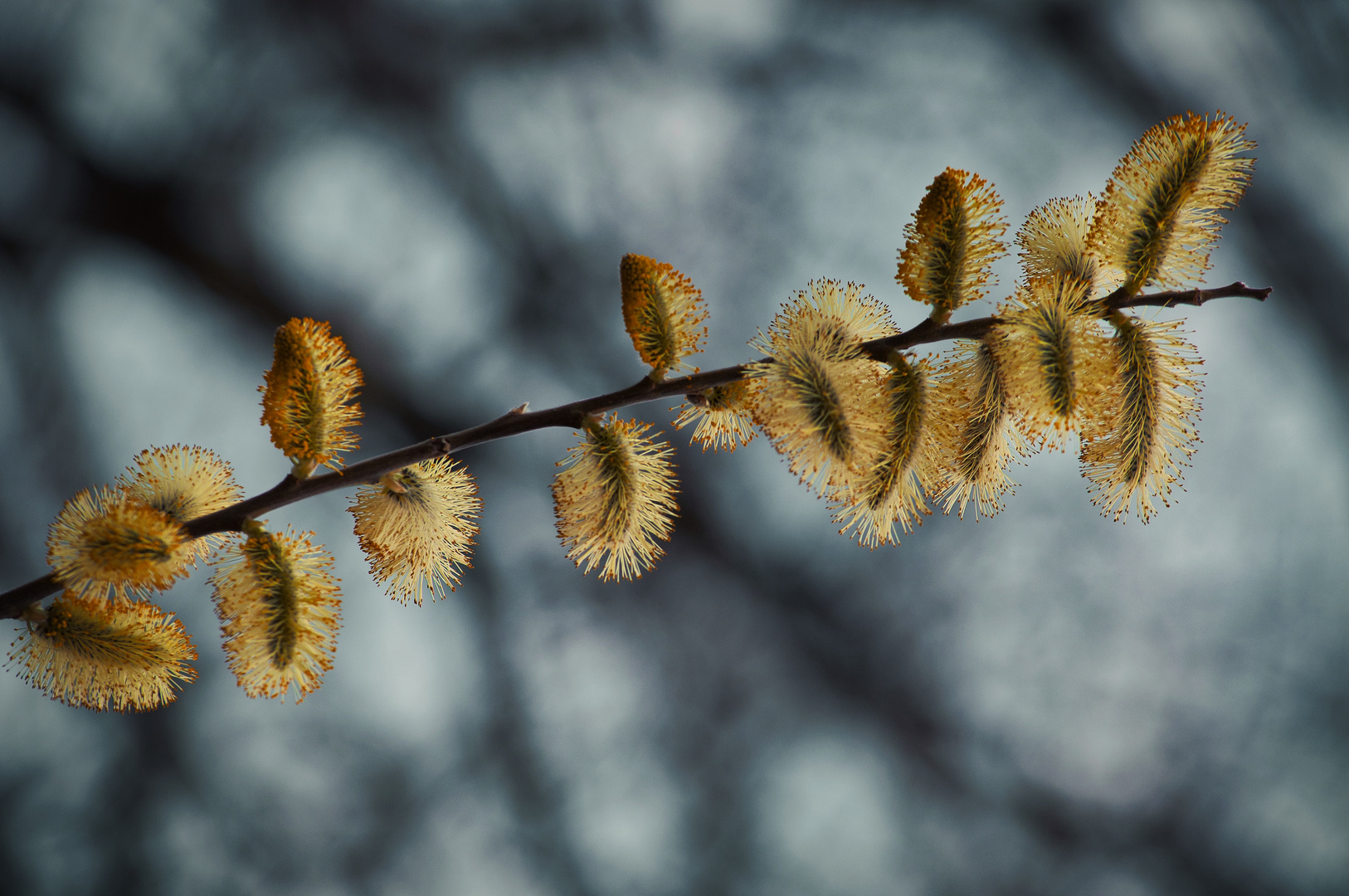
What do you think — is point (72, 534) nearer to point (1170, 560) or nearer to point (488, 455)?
point (488, 455)

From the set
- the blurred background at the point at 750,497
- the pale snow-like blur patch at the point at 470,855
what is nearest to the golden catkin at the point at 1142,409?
the blurred background at the point at 750,497

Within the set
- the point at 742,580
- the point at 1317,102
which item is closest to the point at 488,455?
the point at 742,580

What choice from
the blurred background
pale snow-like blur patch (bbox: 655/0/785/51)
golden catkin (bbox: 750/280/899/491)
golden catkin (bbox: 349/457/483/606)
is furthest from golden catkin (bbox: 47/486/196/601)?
pale snow-like blur patch (bbox: 655/0/785/51)

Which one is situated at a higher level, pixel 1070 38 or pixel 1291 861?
pixel 1070 38

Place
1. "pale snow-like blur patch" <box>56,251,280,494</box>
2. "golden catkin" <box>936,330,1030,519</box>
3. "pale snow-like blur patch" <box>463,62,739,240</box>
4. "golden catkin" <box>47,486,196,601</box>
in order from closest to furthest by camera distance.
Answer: "golden catkin" <box>47,486,196,601</box>, "golden catkin" <box>936,330,1030,519</box>, "pale snow-like blur patch" <box>56,251,280,494</box>, "pale snow-like blur patch" <box>463,62,739,240</box>

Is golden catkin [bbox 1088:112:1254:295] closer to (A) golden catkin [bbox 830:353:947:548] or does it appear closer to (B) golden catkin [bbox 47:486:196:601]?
(A) golden catkin [bbox 830:353:947:548]

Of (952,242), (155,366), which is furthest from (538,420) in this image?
(155,366)
